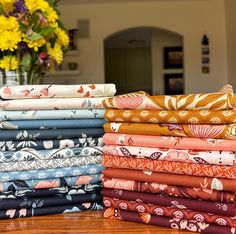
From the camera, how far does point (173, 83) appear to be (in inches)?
207

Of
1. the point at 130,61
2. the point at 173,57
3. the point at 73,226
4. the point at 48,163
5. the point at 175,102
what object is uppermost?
the point at 130,61

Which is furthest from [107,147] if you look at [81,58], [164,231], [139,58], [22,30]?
[139,58]

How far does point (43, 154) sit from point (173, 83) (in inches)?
186

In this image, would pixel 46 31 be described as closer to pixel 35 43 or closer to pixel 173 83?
pixel 35 43

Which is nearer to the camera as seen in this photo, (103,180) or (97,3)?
(103,180)

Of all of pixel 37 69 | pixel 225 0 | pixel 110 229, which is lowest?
pixel 110 229

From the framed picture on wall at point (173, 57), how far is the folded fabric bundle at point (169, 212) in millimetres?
4703

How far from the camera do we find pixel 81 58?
462 centimetres

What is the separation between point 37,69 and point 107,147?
37 centimetres

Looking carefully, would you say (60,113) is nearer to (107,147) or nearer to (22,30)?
(107,147)

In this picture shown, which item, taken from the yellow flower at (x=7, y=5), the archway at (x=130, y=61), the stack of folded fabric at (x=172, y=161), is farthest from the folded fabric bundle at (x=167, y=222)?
the archway at (x=130, y=61)

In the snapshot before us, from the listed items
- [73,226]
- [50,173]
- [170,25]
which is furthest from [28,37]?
[170,25]

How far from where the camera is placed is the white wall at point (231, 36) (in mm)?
4023

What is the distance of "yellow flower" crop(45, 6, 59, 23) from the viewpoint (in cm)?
87
